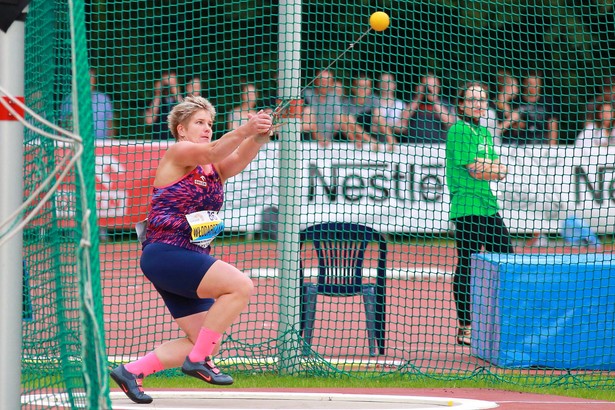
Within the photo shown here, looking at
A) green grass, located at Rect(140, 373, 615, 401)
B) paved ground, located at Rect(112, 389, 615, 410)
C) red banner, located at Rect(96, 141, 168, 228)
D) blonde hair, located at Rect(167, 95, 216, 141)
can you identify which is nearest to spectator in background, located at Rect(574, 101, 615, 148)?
green grass, located at Rect(140, 373, 615, 401)

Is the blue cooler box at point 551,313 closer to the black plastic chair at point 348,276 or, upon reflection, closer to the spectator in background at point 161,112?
the black plastic chair at point 348,276

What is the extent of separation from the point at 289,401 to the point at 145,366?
3.65 feet

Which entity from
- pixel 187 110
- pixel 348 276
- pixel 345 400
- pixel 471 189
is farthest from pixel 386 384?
pixel 187 110

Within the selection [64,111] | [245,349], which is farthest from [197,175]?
[245,349]

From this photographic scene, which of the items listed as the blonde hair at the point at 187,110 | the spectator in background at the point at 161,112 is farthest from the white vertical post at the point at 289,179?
the spectator in background at the point at 161,112

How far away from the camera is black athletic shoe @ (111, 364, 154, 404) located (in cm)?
623

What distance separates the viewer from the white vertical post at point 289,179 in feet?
27.3

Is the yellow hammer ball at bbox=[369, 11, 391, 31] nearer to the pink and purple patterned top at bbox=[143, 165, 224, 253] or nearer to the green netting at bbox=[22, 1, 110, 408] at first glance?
the pink and purple patterned top at bbox=[143, 165, 224, 253]

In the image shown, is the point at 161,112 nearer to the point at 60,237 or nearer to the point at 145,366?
the point at 145,366

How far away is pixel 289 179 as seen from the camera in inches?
334

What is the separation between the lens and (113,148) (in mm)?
12188

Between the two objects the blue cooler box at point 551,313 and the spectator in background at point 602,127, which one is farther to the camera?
the spectator in background at point 602,127

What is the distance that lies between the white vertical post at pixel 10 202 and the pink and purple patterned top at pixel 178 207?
117 cm

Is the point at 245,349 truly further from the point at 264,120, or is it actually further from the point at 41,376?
the point at 264,120
